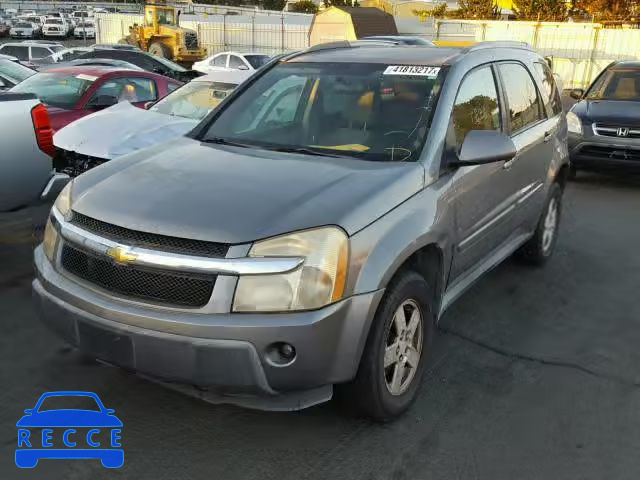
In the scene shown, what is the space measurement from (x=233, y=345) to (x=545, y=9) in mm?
32718

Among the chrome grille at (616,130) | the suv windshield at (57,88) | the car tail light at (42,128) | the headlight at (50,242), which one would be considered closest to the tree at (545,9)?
the chrome grille at (616,130)

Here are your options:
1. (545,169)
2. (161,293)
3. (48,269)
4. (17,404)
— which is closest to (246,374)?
(161,293)

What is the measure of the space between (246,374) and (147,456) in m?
0.72

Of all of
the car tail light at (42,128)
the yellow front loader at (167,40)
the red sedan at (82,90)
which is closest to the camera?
the car tail light at (42,128)

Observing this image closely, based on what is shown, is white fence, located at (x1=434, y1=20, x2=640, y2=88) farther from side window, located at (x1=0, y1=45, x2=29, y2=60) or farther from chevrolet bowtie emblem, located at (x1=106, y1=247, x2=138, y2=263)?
chevrolet bowtie emblem, located at (x1=106, y1=247, x2=138, y2=263)

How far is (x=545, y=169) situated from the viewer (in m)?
5.08

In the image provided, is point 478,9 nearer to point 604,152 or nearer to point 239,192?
point 604,152

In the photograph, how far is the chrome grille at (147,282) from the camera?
8.75 feet

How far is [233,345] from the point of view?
2.60 metres

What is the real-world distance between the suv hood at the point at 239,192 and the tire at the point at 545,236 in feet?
7.97

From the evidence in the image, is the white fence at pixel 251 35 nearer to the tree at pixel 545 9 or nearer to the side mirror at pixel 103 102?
the tree at pixel 545 9

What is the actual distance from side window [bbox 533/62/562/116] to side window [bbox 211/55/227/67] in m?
16.9

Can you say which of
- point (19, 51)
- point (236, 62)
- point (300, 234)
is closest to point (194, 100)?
point (300, 234)

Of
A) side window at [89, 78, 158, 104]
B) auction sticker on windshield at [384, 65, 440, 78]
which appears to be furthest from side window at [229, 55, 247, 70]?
auction sticker on windshield at [384, 65, 440, 78]
